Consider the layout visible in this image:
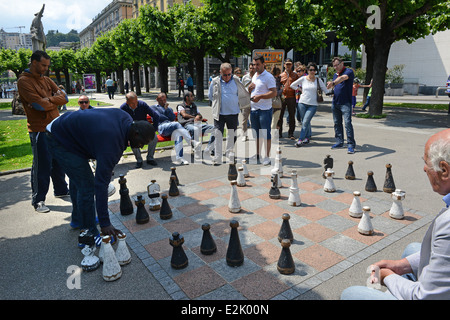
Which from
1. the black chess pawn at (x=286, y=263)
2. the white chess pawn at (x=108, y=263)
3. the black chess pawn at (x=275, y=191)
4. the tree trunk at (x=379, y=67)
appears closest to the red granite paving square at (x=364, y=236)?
the black chess pawn at (x=286, y=263)

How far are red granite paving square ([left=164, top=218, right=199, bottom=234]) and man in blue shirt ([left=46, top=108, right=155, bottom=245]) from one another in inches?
35.7

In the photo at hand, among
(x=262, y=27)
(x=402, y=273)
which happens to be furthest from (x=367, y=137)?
(x=262, y=27)

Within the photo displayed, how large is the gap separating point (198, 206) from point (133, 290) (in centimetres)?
217

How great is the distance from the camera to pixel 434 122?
13117 millimetres

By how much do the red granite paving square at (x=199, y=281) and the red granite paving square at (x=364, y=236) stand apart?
1892 millimetres

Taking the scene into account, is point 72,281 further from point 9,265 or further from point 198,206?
point 198,206

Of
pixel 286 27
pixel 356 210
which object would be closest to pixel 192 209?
pixel 356 210

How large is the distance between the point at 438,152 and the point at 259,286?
204 centimetres

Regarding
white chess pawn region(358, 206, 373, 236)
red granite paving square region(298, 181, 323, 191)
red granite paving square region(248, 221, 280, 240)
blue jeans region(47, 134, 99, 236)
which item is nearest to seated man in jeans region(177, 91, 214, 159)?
red granite paving square region(298, 181, 323, 191)

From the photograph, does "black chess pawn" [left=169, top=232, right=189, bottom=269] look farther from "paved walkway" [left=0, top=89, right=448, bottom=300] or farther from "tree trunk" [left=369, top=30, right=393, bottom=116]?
"tree trunk" [left=369, top=30, right=393, bottom=116]

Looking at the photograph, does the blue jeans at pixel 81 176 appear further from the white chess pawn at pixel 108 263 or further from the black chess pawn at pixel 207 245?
the black chess pawn at pixel 207 245

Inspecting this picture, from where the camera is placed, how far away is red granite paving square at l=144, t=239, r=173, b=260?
3777 millimetres

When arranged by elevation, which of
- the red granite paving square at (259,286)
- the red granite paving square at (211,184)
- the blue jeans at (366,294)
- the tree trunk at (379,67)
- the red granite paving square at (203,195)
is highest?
the tree trunk at (379,67)

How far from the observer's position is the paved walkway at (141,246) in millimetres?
3172
